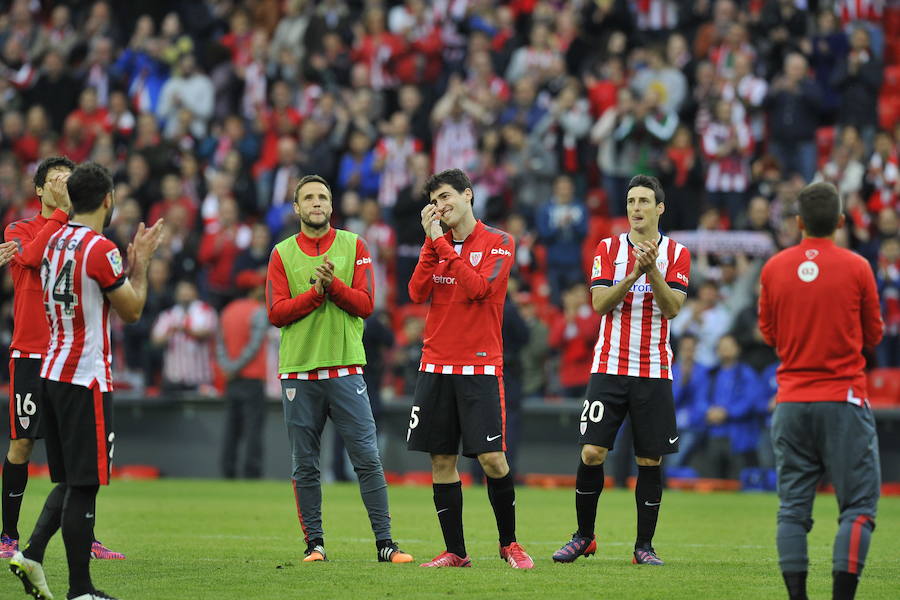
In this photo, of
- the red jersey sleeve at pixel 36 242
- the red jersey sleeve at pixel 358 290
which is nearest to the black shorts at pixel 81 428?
the red jersey sleeve at pixel 36 242

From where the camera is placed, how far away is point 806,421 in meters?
7.24

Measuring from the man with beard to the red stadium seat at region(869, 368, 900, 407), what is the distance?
989 centimetres

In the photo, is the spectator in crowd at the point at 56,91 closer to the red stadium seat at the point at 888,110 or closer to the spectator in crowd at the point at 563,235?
the spectator in crowd at the point at 563,235

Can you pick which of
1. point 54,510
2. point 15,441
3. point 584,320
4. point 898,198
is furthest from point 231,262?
point 54,510

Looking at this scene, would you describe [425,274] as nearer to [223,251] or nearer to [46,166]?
[46,166]

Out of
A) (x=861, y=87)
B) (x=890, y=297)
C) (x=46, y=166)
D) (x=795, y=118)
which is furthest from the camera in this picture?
(x=861, y=87)

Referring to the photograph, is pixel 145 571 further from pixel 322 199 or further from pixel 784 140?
pixel 784 140

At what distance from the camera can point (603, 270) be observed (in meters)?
9.63

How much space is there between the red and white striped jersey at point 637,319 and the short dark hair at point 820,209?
2158 millimetres

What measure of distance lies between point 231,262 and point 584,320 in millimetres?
6145

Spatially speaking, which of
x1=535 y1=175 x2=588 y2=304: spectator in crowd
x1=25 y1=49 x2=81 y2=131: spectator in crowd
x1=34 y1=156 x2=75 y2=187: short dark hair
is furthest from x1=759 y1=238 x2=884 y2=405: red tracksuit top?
x1=25 y1=49 x2=81 y2=131: spectator in crowd

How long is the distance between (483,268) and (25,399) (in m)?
3.24

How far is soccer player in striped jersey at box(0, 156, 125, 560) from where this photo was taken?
9.59 meters

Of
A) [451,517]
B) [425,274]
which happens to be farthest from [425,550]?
[425,274]
